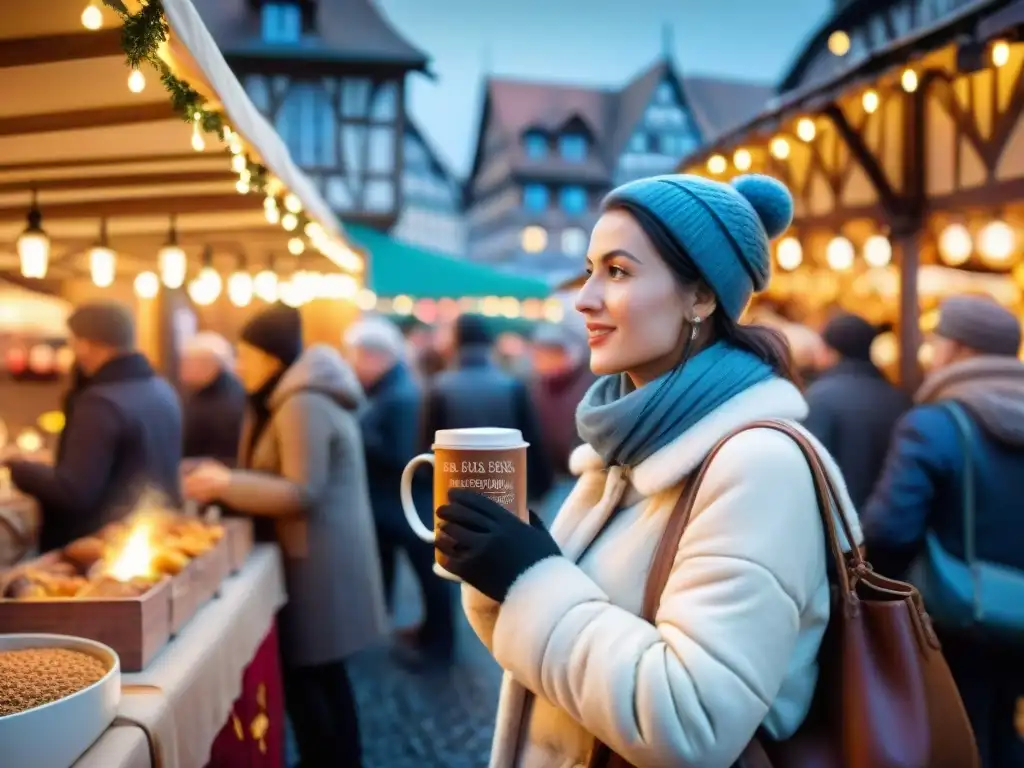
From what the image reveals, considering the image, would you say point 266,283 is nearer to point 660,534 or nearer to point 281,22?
point 660,534

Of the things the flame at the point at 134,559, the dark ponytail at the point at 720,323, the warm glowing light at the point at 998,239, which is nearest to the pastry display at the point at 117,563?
the flame at the point at 134,559

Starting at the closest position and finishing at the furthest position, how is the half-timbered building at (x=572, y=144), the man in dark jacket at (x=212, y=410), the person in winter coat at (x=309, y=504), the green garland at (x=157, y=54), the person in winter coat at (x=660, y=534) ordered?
the person in winter coat at (x=660, y=534)
the green garland at (x=157, y=54)
the person in winter coat at (x=309, y=504)
the man in dark jacket at (x=212, y=410)
the half-timbered building at (x=572, y=144)

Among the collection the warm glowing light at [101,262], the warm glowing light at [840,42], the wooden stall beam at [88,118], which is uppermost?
the warm glowing light at [840,42]

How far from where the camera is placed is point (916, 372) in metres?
6.36

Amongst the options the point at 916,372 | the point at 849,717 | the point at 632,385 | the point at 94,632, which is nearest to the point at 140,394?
the point at 94,632

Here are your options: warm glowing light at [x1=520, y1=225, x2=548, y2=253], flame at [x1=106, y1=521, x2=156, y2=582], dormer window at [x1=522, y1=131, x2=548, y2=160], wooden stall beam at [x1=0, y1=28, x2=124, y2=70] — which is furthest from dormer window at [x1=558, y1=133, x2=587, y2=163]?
flame at [x1=106, y1=521, x2=156, y2=582]

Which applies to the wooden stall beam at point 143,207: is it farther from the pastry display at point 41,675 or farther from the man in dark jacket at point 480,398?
the pastry display at point 41,675

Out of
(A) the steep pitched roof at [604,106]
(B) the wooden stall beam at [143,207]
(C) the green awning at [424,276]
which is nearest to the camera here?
(B) the wooden stall beam at [143,207]

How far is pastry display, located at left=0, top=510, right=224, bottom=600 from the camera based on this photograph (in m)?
2.28

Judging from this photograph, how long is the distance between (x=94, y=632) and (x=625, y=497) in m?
1.34

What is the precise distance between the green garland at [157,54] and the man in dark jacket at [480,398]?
279 cm

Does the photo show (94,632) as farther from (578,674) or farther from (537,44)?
(537,44)

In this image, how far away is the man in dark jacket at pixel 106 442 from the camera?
3.20m

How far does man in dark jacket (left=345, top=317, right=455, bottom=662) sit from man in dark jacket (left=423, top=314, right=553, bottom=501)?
17 centimetres
